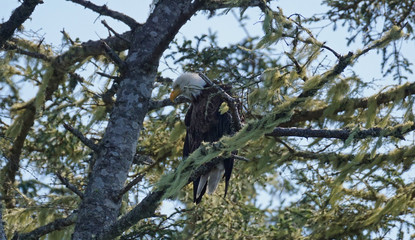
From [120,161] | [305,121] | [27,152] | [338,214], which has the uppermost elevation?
[27,152]

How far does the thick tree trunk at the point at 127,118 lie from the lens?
4301 millimetres

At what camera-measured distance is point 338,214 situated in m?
6.22

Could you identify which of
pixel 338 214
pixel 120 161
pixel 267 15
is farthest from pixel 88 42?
pixel 338 214

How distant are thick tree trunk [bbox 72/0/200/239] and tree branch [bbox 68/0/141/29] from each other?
0.35 ft

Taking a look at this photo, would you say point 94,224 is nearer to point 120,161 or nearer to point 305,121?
point 120,161

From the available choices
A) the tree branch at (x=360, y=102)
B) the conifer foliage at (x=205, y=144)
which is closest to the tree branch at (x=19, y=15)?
the conifer foliage at (x=205, y=144)

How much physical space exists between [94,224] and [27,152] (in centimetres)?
435

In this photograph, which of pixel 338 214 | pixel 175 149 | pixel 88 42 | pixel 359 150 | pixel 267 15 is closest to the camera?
pixel 267 15

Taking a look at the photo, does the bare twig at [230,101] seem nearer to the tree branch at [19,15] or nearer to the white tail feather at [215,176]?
the tree branch at [19,15]

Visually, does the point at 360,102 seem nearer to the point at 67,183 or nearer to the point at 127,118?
the point at 127,118

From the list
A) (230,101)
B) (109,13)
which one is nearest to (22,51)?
(109,13)

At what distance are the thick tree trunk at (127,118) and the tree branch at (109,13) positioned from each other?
0.11 meters

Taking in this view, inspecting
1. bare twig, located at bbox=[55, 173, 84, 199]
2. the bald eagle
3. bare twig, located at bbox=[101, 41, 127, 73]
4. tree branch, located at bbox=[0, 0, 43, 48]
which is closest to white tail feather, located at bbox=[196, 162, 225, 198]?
the bald eagle

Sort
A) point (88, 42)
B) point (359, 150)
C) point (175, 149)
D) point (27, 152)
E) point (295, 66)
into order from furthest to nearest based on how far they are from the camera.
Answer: point (27, 152), point (175, 149), point (88, 42), point (359, 150), point (295, 66)
